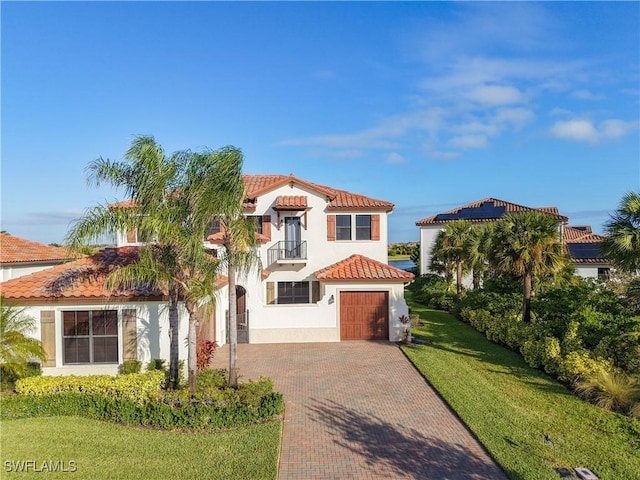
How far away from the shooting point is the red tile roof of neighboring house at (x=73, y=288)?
13.5 meters

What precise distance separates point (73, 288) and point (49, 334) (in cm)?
171

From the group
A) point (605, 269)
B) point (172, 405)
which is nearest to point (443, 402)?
point (172, 405)

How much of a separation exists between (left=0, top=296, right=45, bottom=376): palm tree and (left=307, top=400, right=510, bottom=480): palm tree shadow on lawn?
27.6 feet

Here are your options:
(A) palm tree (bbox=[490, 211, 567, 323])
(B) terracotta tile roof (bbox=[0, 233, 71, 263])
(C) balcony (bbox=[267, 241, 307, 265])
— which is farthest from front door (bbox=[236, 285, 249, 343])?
(A) palm tree (bbox=[490, 211, 567, 323])

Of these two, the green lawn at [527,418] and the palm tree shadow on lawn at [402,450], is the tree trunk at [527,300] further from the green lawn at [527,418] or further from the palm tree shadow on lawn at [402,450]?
the palm tree shadow on lawn at [402,450]

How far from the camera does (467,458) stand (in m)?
8.84

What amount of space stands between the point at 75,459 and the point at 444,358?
1328 cm

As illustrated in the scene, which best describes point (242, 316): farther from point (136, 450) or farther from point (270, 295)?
point (136, 450)

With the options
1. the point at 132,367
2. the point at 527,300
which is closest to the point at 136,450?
the point at 132,367

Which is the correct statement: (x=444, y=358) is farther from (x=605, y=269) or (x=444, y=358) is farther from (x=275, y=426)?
(x=605, y=269)

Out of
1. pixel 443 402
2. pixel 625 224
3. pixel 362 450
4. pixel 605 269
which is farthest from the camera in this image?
pixel 605 269

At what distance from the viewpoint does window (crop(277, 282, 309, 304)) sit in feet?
73.7

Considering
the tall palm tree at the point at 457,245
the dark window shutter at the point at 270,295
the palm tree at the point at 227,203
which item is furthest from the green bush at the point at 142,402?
the tall palm tree at the point at 457,245

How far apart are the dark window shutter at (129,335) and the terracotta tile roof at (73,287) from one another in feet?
2.22
